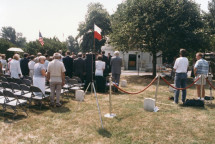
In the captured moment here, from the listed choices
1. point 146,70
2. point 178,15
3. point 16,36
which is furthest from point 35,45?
point 16,36

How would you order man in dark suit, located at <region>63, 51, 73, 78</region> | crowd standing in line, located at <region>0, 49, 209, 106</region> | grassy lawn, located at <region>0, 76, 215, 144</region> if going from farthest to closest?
man in dark suit, located at <region>63, 51, 73, 78</region>, crowd standing in line, located at <region>0, 49, 209, 106</region>, grassy lawn, located at <region>0, 76, 215, 144</region>

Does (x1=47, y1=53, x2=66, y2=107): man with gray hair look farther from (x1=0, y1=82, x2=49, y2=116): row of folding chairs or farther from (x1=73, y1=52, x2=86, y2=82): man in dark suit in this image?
(x1=73, y1=52, x2=86, y2=82): man in dark suit

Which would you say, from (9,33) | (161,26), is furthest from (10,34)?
(161,26)

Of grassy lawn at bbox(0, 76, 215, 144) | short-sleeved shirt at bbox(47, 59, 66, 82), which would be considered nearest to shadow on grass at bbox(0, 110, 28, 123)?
grassy lawn at bbox(0, 76, 215, 144)

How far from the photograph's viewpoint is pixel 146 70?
27656 millimetres

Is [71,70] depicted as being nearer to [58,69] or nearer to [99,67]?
[99,67]

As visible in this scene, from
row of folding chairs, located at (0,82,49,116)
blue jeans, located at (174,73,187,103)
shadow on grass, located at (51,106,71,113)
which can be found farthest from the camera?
blue jeans, located at (174,73,187,103)

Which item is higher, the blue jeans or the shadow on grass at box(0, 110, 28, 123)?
the blue jeans

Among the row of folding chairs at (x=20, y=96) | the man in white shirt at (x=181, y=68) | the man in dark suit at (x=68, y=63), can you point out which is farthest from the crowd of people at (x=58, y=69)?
the man in white shirt at (x=181, y=68)

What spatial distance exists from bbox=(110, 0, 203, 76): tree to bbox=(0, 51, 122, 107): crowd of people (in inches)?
202

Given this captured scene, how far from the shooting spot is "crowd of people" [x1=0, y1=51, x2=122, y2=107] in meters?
6.68

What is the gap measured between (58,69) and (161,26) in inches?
441

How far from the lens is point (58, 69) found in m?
6.57

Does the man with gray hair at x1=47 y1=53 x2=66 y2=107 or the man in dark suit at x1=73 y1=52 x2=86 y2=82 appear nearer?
the man with gray hair at x1=47 y1=53 x2=66 y2=107
